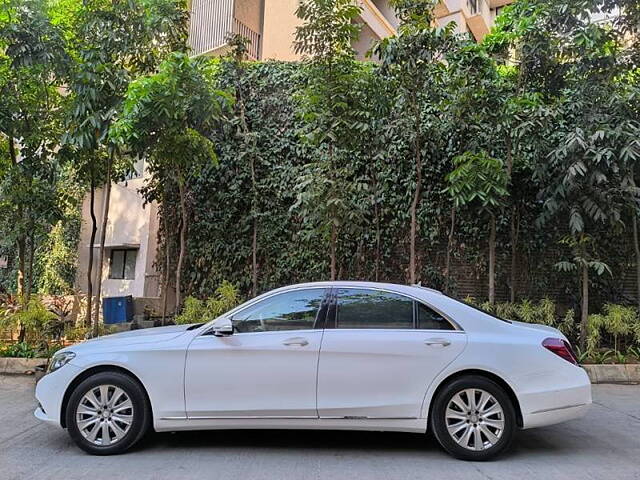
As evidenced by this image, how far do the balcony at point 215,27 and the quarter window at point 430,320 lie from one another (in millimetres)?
12885

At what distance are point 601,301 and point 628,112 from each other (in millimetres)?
3671

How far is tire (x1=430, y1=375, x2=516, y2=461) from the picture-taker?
4516mm

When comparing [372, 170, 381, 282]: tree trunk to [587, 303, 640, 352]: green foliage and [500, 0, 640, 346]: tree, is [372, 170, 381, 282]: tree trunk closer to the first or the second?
[500, 0, 640, 346]: tree

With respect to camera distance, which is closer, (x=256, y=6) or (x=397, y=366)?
(x=397, y=366)

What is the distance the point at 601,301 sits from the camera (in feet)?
33.4

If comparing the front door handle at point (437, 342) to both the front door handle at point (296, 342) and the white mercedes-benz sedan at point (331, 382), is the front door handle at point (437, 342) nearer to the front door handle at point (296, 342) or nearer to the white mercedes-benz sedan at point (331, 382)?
the white mercedes-benz sedan at point (331, 382)

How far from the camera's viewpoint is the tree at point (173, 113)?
7621 millimetres

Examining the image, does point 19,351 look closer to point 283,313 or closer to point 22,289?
point 22,289

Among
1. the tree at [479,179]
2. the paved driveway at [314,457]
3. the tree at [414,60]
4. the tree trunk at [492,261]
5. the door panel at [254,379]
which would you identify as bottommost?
the paved driveway at [314,457]

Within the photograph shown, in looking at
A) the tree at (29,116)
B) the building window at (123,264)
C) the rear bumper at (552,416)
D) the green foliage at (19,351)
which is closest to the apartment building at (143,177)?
the building window at (123,264)

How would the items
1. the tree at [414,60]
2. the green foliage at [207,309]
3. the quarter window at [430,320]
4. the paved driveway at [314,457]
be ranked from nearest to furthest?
the paved driveway at [314,457] < the quarter window at [430,320] < the tree at [414,60] < the green foliage at [207,309]

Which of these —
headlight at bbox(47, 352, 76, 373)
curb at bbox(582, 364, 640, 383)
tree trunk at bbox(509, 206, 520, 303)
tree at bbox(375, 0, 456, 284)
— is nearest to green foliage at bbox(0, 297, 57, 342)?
headlight at bbox(47, 352, 76, 373)

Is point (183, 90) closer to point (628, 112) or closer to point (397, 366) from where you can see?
point (397, 366)

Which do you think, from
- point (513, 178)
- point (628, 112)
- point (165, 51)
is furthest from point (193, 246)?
point (628, 112)
